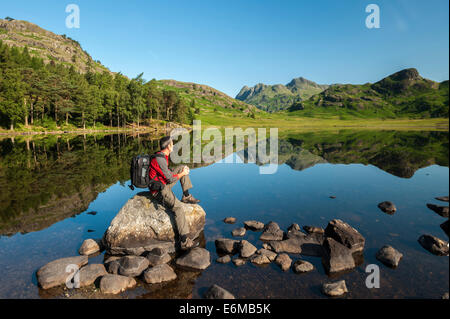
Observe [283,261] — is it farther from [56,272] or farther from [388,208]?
[388,208]

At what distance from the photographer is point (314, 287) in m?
8.39

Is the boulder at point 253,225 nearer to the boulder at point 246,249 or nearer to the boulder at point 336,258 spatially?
the boulder at point 246,249

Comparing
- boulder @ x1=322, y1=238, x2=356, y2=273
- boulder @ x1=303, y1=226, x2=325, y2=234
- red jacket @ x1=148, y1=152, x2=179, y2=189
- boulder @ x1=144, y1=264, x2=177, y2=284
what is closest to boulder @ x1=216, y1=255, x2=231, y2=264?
boulder @ x1=144, y1=264, x2=177, y2=284

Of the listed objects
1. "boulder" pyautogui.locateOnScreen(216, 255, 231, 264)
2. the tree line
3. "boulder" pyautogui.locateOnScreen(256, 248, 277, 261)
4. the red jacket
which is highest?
the tree line

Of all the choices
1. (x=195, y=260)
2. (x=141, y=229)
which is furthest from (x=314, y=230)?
(x=141, y=229)

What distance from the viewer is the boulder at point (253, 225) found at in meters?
13.3

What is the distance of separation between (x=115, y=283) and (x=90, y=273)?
139cm

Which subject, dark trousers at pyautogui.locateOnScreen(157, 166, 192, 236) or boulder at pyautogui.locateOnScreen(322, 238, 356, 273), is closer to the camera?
boulder at pyautogui.locateOnScreen(322, 238, 356, 273)

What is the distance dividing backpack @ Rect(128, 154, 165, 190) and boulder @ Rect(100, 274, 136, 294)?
4.12 meters

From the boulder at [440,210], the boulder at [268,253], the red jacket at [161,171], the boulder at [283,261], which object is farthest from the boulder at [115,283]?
the boulder at [440,210]

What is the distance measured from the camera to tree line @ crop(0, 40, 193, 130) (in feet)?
255

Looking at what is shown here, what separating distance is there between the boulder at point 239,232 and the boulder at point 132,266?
475 centimetres

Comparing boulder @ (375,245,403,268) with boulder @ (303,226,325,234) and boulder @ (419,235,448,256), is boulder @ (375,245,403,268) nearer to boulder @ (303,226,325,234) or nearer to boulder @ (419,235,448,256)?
boulder @ (419,235,448,256)
